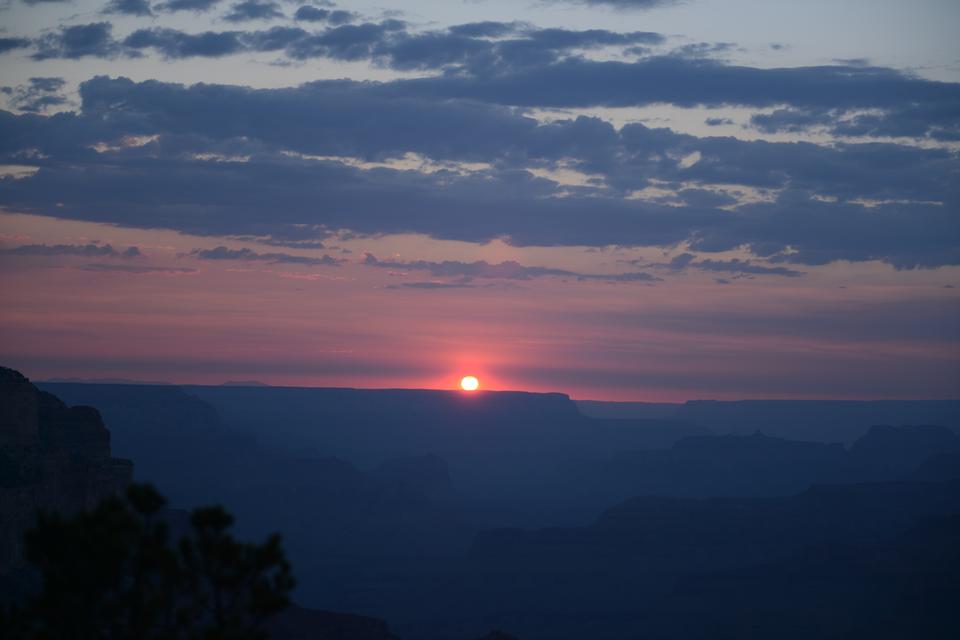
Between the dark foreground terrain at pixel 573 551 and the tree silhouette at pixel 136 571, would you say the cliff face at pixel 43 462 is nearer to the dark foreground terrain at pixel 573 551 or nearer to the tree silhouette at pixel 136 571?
the dark foreground terrain at pixel 573 551

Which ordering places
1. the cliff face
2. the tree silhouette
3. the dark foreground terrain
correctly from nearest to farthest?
the tree silhouette → the cliff face → the dark foreground terrain

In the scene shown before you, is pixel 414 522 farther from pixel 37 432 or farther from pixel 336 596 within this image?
pixel 37 432

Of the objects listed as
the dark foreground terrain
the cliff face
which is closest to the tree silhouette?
the cliff face

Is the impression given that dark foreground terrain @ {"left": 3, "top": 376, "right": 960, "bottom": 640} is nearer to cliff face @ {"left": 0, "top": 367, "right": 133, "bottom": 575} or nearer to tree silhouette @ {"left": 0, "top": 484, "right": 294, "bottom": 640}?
cliff face @ {"left": 0, "top": 367, "right": 133, "bottom": 575}

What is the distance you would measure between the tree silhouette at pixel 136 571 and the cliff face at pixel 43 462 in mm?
39381

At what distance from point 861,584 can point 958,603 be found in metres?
12.8

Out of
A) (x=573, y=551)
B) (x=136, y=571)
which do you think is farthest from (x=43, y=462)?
Result: (x=573, y=551)

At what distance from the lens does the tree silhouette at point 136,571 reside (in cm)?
2083

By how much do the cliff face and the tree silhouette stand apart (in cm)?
3938

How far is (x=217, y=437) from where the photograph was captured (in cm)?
18712

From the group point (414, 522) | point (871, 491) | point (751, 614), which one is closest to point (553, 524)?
point (414, 522)

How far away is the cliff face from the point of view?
192 feet

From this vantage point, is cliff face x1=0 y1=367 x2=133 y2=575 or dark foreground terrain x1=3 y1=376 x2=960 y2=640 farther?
dark foreground terrain x1=3 y1=376 x2=960 y2=640

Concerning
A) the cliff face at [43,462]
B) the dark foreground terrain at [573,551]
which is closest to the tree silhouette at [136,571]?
the cliff face at [43,462]
